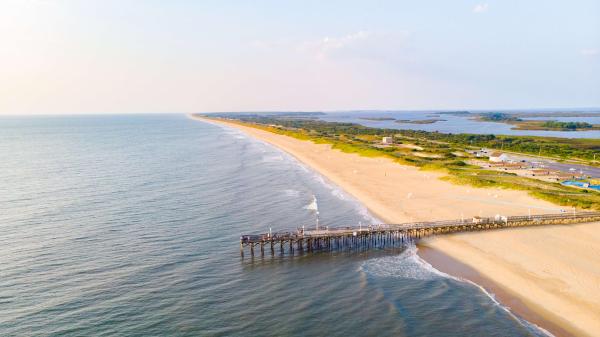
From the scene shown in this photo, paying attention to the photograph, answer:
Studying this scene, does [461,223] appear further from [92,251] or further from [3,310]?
[3,310]

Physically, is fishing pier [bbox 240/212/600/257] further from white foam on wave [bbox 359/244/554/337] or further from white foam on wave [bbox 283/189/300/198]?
white foam on wave [bbox 283/189/300/198]

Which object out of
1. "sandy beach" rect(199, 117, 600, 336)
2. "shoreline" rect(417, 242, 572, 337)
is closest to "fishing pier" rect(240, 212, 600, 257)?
"sandy beach" rect(199, 117, 600, 336)

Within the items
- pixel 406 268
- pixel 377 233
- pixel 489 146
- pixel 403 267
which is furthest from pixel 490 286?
pixel 489 146

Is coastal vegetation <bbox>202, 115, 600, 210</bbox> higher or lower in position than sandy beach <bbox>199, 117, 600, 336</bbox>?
higher

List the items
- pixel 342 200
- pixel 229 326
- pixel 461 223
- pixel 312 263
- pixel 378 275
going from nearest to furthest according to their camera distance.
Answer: pixel 229 326
pixel 378 275
pixel 312 263
pixel 461 223
pixel 342 200

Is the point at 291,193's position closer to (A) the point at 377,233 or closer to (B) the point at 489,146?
(A) the point at 377,233

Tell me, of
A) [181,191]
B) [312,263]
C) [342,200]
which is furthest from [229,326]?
[181,191]
